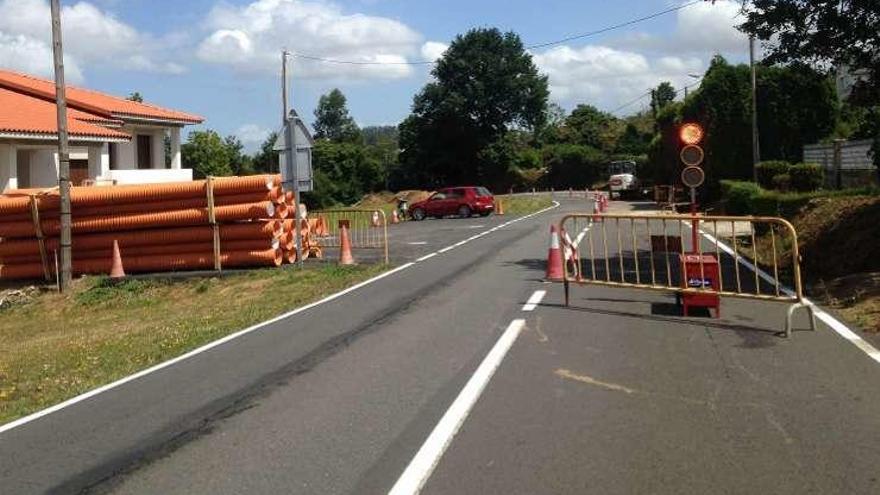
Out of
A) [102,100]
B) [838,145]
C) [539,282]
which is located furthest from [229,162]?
[539,282]

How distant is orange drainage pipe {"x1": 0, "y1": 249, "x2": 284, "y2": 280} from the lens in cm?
1967

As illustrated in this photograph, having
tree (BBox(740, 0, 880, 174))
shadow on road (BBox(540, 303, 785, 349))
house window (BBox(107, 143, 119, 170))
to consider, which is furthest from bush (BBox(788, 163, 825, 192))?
house window (BBox(107, 143, 119, 170))

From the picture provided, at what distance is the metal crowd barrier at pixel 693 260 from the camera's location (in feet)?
36.1

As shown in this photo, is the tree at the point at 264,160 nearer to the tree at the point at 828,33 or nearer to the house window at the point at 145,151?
the house window at the point at 145,151

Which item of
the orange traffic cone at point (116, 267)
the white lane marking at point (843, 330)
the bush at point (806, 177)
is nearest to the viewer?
the white lane marking at point (843, 330)

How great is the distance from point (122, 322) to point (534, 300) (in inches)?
306

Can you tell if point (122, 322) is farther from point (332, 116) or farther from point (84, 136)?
point (332, 116)

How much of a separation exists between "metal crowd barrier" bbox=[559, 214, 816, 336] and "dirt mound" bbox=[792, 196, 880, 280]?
0.48 meters

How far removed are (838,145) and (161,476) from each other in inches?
1030

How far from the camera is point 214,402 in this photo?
772cm

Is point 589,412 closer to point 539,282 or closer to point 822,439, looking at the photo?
point 822,439

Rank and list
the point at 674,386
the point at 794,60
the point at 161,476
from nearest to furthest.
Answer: the point at 161,476 → the point at 674,386 → the point at 794,60

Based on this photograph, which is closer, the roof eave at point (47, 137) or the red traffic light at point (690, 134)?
the red traffic light at point (690, 134)

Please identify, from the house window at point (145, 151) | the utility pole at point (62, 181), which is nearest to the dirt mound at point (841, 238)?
the utility pole at point (62, 181)
